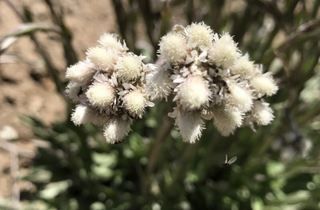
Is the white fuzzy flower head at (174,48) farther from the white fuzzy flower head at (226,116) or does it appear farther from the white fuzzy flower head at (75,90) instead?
the white fuzzy flower head at (75,90)

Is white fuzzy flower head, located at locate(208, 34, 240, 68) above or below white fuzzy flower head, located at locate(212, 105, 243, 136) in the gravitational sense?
above

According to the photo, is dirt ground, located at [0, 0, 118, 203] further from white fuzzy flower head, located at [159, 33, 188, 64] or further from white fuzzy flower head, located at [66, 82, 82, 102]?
white fuzzy flower head, located at [159, 33, 188, 64]

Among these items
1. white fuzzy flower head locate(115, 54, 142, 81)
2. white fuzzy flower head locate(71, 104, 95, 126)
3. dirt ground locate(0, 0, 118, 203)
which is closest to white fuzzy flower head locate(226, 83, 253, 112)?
white fuzzy flower head locate(115, 54, 142, 81)

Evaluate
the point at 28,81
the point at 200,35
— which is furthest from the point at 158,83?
Answer: the point at 28,81

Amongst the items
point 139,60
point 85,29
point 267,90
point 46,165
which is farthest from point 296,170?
point 85,29

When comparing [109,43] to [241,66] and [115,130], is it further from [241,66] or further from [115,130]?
[241,66]
